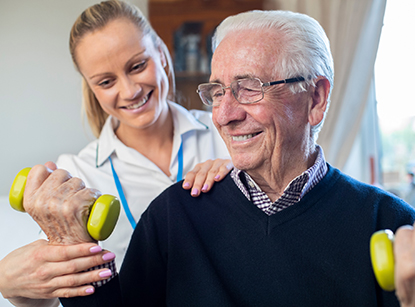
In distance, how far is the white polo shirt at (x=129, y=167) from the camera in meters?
1.73

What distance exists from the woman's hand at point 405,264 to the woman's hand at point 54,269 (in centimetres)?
69

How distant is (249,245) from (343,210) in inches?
12.4

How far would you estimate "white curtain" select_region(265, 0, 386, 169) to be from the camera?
10.2 ft

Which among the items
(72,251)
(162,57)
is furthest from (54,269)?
(162,57)

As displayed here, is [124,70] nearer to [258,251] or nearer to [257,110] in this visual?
[257,110]

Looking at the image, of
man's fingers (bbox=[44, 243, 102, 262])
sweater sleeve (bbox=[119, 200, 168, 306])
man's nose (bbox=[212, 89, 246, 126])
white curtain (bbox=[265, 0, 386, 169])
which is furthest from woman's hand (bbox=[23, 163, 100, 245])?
white curtain (bbox=[265, 0, 386, 169])

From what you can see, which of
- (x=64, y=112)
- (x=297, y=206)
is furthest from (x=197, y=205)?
(x=64, y=112)

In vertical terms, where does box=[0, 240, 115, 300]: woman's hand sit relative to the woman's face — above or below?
below

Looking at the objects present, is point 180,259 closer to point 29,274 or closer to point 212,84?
point 29,274

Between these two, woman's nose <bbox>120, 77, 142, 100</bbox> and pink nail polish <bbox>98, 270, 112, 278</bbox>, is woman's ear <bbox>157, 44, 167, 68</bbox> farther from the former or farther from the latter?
pink nail polish <bbox>98, 270, 112, 278</bbox>

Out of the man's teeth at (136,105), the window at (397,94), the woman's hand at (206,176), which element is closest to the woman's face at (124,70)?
the man's teeth at (136,105)

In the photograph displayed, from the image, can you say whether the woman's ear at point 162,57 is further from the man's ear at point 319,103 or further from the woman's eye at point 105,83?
the man's ear at point 319,103

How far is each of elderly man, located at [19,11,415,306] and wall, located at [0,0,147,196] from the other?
4.99 feet

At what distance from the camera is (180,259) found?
130 cm
